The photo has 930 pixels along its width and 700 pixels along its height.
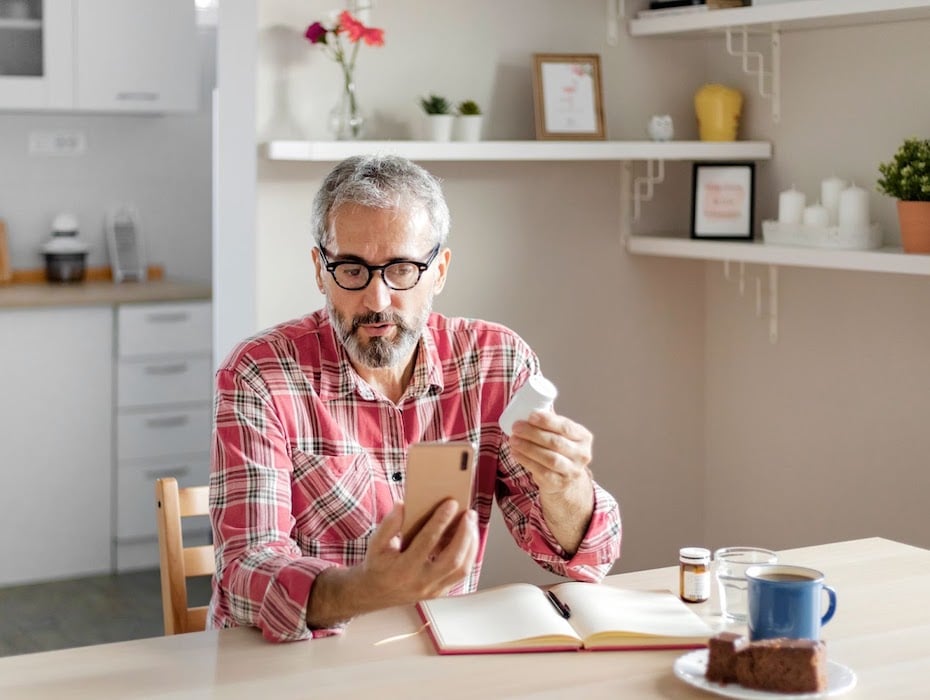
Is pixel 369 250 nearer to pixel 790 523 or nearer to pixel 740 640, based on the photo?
pixel 740 640

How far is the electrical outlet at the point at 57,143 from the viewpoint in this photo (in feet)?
15.2

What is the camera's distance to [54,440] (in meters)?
4.19

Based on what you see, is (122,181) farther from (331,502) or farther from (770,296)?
(331,502)

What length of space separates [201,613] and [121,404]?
245 cm

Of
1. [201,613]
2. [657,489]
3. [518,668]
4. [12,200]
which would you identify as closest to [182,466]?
[12,200]

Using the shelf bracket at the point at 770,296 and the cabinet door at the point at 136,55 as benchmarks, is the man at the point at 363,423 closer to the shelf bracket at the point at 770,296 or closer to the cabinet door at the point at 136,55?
the shelf bracket at the point at 770,296

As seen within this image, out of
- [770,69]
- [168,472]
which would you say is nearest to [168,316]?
[168,472]

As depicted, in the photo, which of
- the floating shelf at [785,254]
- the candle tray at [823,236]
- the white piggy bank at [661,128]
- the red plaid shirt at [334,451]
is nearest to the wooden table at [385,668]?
the red plaid shirt at [334,451]

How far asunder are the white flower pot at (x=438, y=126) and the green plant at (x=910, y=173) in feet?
3.26

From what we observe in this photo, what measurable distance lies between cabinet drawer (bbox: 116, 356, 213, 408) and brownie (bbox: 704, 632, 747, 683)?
314 cm

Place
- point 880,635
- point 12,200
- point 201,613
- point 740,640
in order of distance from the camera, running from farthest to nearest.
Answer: point 12,200
point 201,613
point 880,635
point 740,640

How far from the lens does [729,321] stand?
11.8 ft

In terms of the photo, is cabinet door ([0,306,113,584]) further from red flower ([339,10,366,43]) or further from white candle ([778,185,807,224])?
white candle ([778,185,807,224])

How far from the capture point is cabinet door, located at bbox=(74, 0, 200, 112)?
4293 millimetres
